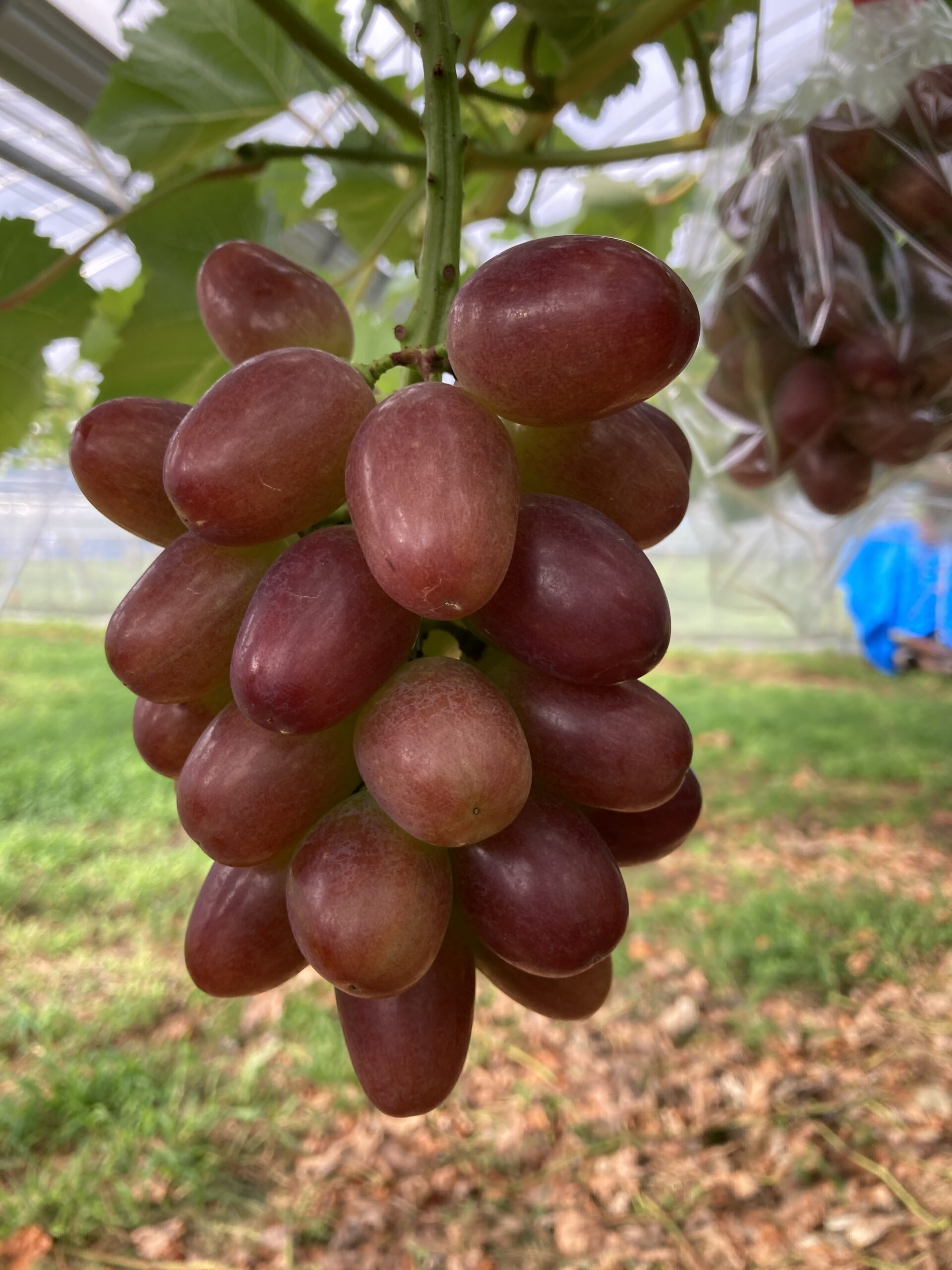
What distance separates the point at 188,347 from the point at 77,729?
153 inches

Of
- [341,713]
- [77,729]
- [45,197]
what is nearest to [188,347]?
[341,713]

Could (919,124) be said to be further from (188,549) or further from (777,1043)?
(777,1043)

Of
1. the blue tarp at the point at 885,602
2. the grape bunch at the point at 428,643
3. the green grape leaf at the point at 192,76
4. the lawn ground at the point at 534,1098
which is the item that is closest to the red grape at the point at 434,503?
the grape bunch at the point at 428,643

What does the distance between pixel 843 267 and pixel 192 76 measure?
65 centimetres

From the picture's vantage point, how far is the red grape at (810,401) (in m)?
0.74

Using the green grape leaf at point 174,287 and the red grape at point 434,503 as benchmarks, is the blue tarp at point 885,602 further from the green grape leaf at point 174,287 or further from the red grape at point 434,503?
the red grape at point 434,503

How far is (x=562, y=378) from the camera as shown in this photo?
0.39 meters

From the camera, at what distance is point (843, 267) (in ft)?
2.40

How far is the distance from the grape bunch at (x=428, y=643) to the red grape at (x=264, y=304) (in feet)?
0.25

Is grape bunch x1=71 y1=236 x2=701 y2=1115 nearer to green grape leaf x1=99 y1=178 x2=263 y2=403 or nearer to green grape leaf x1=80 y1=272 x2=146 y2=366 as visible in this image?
green grape leaf x1=99 y1=178 x2=263 y2=403

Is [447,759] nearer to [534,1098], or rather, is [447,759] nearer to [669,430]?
[669,430]

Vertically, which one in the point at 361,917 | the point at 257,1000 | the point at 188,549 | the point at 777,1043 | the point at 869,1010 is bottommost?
the point at 869,1010

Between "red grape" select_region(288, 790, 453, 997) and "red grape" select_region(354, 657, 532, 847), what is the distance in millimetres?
21

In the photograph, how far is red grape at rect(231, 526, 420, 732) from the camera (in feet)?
1.28
